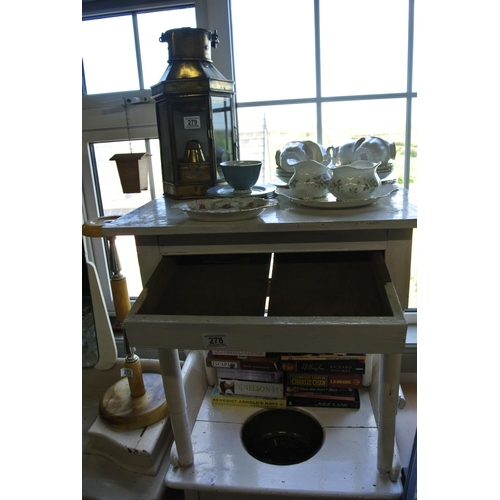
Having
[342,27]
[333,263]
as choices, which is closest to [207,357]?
[333,263]

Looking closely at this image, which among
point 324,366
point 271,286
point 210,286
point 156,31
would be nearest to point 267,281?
point 271,286

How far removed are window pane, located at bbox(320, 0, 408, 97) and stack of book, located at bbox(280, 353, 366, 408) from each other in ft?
2.64

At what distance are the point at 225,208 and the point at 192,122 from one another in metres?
0.30

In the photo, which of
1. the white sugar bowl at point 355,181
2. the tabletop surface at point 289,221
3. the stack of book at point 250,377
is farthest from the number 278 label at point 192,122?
the stack of book at point 250,377

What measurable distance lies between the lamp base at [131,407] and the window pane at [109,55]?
971 millimetres

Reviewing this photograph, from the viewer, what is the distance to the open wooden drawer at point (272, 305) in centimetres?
69

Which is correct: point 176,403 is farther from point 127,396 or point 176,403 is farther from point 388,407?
point 388,407

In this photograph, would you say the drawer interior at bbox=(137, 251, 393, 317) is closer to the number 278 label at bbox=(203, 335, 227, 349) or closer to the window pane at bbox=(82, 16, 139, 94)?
the number 278 label at bbox=(203, 335, 227, 349)

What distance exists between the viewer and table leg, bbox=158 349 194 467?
0.92 m

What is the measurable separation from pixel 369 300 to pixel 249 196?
339 mm

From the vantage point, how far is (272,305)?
87 cm

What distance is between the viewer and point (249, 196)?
2.95ft

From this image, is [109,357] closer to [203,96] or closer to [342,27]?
[203,96]

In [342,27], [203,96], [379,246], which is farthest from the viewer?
[342,27]
